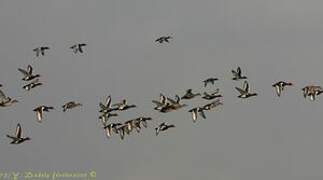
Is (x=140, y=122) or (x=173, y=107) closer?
(x=173, y=107)

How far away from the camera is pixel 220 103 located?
14600 cm

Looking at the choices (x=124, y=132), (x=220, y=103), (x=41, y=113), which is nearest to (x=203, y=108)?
(x=220, y=103)

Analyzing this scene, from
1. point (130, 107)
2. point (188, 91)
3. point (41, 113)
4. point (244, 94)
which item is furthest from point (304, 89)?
point (41, 113)

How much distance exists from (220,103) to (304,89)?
560 inches

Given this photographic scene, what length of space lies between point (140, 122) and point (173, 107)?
39.2ft

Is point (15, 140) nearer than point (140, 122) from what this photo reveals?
Yes

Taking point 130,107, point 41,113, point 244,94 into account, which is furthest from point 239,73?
point 41,113

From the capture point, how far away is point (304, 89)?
13862 cm

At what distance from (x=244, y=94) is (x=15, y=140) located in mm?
34478

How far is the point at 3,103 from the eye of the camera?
138125mm

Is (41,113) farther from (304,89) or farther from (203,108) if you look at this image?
(304,89)

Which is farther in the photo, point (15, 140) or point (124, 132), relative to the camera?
point (124, 132)

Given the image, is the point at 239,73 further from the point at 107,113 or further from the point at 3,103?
the point at 3,103

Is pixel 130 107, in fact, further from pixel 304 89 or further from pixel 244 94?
pixel 304 89
